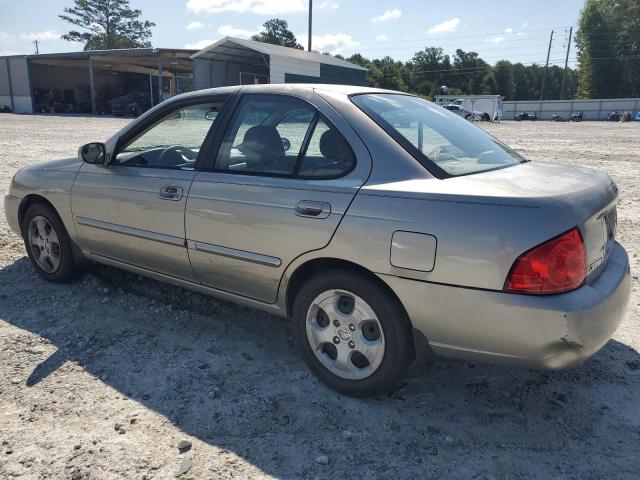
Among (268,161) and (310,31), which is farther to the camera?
(310,31)

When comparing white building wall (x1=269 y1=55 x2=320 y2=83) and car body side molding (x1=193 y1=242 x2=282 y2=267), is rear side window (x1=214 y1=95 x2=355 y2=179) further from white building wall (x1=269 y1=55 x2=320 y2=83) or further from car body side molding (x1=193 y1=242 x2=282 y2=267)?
white building wall (x1=269 y1=55 x2=320 y2=83)

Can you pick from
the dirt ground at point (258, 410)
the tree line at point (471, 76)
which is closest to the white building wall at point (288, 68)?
the dirt ground at point (258, 410)

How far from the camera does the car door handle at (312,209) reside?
106 inches

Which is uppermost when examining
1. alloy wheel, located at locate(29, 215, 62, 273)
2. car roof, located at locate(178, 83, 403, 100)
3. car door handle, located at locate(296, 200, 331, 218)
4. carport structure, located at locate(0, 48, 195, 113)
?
carport structure, located at locate(0, 48, 195, 113)

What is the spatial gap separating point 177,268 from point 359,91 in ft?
5.51

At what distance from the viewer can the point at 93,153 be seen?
3.88m

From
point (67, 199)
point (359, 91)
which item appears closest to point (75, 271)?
point (67, 199)

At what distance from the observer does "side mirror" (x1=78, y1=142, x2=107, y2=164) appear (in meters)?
3.86

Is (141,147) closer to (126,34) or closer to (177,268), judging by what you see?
(177,268)

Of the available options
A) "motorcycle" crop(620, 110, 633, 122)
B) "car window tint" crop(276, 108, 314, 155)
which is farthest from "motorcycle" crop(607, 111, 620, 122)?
"car window tint" crop(276, 108, 314, 155)

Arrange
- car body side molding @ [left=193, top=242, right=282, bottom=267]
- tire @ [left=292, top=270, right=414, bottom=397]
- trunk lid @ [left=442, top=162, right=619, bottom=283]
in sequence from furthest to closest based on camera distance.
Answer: car body side molding @ [left=193, top=242, right=282, bottom=267]
tire @ [left=292, top=270, right=414, bottom=397]
trunk lid @ [left=442, top=162, right=619, bottom=283]

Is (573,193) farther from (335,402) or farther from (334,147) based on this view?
(335,402)

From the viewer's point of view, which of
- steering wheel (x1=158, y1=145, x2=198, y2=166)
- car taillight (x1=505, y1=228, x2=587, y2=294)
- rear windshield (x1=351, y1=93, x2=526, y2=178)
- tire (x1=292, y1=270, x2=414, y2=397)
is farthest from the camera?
steering wheel (x1=158, y1=145, x2=198, y2=166)

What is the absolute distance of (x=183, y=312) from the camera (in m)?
3.93
